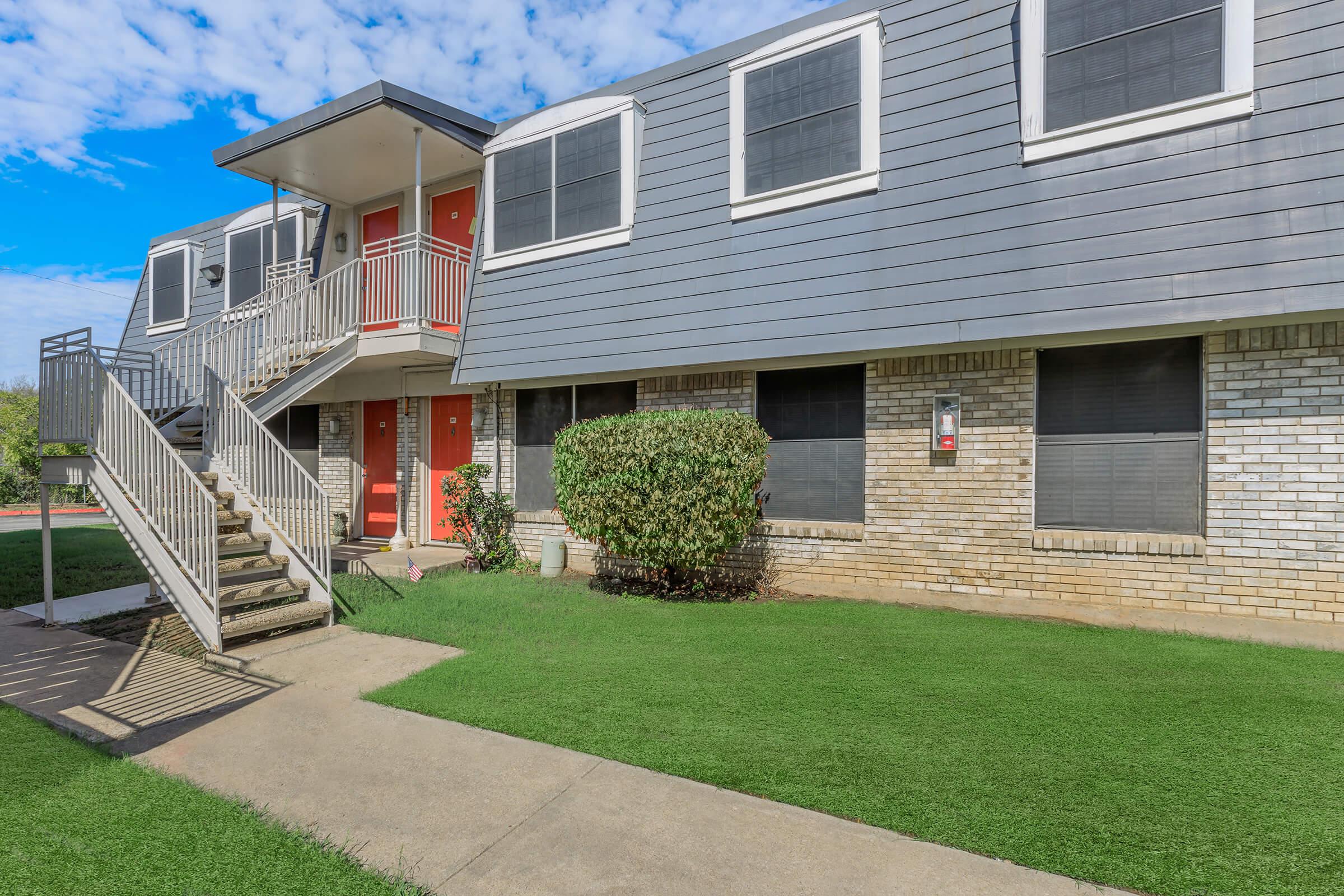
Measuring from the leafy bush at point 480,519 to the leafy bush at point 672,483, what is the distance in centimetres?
239

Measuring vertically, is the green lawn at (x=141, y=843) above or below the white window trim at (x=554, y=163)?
below

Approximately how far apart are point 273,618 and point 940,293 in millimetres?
6694

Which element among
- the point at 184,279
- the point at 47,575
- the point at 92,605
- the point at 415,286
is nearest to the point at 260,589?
the point at 47,575

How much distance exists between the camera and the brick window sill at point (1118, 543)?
588 centimetres

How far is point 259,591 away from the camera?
6.00 meters

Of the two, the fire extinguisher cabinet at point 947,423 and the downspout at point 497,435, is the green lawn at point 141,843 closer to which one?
the fire extinguisher cabinet at point 947,423

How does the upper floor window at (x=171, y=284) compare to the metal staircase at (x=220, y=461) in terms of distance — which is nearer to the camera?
the metal staircase at (x=220, y=461)

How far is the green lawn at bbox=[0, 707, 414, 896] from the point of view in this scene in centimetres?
257

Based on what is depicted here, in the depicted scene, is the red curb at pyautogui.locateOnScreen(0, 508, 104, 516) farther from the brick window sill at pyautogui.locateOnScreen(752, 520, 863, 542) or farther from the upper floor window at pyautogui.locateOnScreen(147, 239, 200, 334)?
the brick window sill at pyautogui.locateOnScreen(752, 520, 863, 542)

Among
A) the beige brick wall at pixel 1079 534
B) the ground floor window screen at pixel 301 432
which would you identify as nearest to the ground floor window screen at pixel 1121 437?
the beige brick wall at pixel 1079 534

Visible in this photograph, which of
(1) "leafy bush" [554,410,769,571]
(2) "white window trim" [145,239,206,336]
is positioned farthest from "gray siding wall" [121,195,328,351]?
(1) "leafy bush" [554,410,769,571]

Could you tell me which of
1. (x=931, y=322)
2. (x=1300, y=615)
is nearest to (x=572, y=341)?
(x=931, y=322)

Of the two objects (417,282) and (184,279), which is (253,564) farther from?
(184,279)

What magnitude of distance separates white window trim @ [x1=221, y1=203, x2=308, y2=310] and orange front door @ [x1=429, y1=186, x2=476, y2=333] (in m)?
2.68
